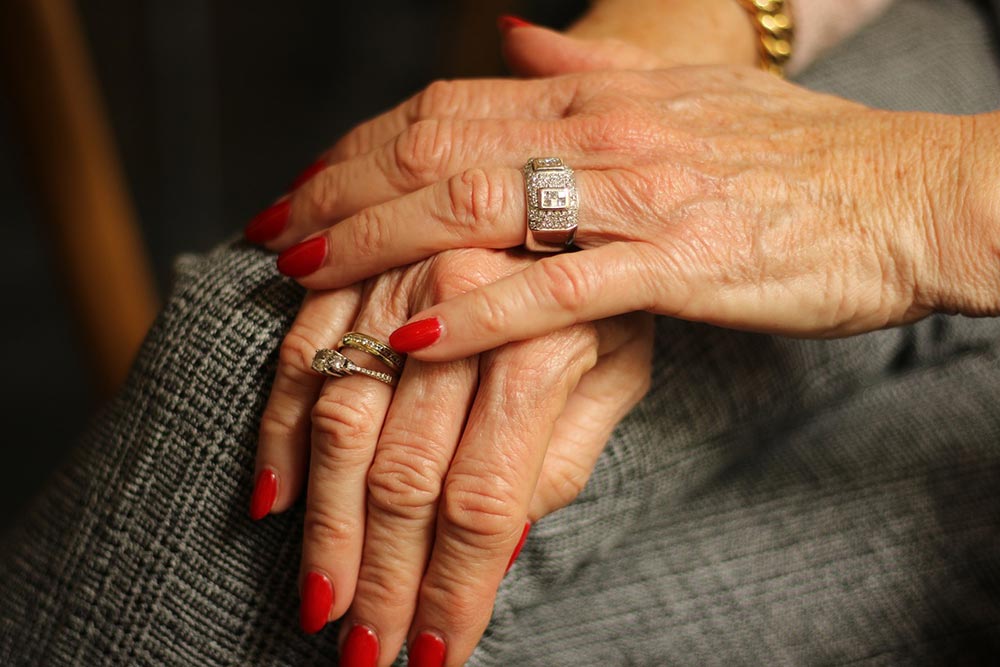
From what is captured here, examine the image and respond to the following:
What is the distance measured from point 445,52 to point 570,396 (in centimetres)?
156

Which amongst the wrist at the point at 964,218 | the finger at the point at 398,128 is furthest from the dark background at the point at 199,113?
the wrist at the point at 964,218

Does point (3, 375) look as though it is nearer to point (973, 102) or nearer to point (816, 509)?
point (816, 509)

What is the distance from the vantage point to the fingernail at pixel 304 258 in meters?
0.60

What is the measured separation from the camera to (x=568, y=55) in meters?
0.74

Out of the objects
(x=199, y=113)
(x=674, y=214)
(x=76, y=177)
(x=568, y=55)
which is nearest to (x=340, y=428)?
(x=674, y=214)

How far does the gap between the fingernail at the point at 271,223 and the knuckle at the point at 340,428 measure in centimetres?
17

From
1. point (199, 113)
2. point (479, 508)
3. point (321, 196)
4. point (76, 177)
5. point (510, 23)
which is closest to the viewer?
point (479, 508)

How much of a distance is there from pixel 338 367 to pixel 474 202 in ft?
0.46

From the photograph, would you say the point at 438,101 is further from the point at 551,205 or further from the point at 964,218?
the point at 964,218

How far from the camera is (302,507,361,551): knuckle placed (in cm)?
55

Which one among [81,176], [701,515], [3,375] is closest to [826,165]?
[701,515]

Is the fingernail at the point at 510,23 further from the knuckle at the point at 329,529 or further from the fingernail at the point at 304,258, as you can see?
the knuckle at the point at 329,529

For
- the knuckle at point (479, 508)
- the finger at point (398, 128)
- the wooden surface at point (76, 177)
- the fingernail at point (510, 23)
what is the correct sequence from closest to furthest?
the knuckle at point (479, 508) < the finger at point (398, 128) < the fingernail at point (510, 23) < the wooden surface at point (76, 177)

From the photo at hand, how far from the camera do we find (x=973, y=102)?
90cm
